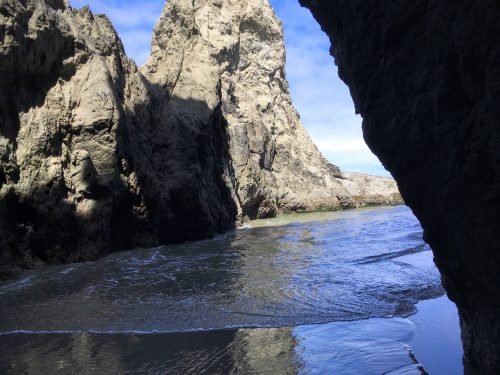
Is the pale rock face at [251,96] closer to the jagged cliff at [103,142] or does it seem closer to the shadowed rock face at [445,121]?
the jagged cliff at [103,142]

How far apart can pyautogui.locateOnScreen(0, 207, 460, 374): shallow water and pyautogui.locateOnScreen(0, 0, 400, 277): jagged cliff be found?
1.60 meters

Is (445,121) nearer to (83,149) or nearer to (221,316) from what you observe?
(221,316)

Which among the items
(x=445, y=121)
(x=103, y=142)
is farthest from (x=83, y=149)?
(x=445, y=121)

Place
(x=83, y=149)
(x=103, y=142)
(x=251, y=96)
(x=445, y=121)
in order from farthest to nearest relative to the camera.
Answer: (x=251, y=96), (x=103, y=142), (x=83, y=149), (x=445, y=121)

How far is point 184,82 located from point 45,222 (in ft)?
35.5

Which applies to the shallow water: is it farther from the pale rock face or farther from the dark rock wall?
the pale rock face

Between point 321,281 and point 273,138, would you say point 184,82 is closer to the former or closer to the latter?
point 321,281

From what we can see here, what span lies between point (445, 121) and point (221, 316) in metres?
3.51

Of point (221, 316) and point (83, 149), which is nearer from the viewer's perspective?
point (221, 316)

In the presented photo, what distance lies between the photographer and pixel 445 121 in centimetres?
298

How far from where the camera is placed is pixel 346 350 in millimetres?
4180

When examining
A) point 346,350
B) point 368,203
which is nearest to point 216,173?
point 346,350

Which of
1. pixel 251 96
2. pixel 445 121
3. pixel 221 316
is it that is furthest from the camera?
pixel 251 96

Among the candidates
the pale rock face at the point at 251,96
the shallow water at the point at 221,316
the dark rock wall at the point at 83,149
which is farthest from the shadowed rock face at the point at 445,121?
the pale rock face at the point at 251,96
